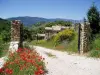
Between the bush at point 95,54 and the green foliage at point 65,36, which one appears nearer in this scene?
the bush at point 95,54

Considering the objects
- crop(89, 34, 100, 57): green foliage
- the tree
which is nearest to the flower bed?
crop(89, 34, 100, 57): green foliage

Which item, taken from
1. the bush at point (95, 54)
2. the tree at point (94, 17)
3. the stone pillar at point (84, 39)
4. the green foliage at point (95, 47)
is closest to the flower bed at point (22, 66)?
the bush at point (95, 54)

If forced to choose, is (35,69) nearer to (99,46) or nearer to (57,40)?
(99,46)

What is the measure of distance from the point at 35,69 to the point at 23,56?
79.7 inches

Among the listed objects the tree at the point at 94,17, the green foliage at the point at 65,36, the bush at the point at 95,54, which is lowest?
the bush at the point at 95,54

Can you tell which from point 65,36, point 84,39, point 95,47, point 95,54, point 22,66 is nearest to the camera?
point 22,66

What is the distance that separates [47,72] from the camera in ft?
43.8

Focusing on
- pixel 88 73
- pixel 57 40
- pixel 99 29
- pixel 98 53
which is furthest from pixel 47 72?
pixel 57 40

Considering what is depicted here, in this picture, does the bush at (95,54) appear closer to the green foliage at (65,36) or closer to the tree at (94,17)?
the tree at (94,17)

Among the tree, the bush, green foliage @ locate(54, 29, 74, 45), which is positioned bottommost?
the bush

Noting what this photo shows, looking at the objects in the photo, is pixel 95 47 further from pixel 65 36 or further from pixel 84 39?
pixel 65 36

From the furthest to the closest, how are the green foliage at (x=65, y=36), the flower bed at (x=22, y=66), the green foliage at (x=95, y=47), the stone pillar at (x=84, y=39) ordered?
the green foliage at (x=65, y=36), the stone pillar at (x=84, y=39), the green foliage at (x=95, y=47), the flower bed at (x=22, y=66)

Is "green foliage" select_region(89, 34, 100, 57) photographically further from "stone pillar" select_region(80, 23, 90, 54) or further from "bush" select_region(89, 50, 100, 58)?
"stone pillar" select_region(80, 23, 90, 54)

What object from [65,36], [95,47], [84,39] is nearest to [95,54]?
[95,47]
